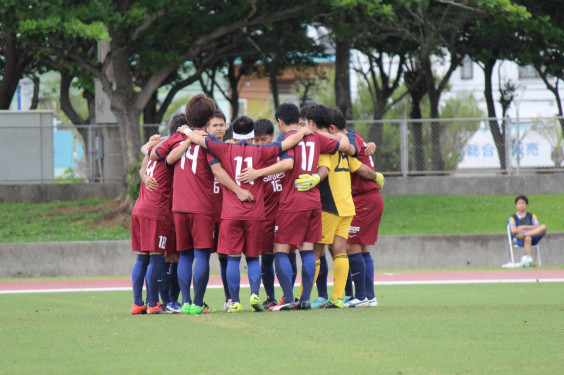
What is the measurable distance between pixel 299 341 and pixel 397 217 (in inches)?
597

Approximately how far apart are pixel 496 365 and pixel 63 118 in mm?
45951

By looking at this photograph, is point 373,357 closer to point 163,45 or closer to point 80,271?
point 80,271

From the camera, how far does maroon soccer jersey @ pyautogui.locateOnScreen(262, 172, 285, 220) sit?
8.39 meters

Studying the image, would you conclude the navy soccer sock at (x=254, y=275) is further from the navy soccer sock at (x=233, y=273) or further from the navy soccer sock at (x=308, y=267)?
the navy soccer sock at (x=308, y=267)

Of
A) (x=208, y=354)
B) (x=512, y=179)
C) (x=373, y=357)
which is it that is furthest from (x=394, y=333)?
(x=512, y=179)

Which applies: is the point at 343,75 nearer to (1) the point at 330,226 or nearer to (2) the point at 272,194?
(1) the point at 330,226

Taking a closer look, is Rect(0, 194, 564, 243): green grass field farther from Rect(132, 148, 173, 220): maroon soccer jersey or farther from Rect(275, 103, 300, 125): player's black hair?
Rect(275, 103, 300, 125): player's black hair

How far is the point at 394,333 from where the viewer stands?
666cm

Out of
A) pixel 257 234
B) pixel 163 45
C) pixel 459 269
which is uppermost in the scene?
pixel 163 45

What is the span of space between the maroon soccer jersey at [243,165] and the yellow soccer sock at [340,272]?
99cm

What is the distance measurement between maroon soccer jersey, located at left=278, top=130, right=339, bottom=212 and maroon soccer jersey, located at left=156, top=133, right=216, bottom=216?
712 millimetres

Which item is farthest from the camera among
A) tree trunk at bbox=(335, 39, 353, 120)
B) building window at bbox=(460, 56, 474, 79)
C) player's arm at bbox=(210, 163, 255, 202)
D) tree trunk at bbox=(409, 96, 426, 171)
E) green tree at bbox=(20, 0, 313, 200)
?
Result: building window at bbox=(460, 56, 474, 79)

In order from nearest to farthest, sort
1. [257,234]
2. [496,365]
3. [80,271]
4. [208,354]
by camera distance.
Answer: [496,365] → [208,354] → [257,234] → [80,271]

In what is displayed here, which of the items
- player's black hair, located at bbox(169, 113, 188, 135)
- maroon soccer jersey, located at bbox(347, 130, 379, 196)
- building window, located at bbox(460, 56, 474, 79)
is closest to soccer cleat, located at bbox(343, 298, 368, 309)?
maroon soccer jersey, located at bbox(347, 130, 379, 196)
